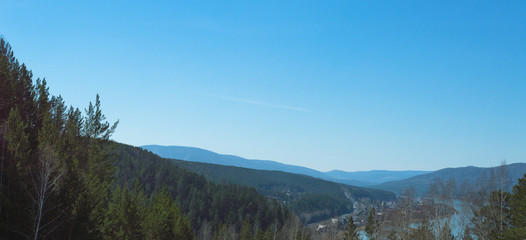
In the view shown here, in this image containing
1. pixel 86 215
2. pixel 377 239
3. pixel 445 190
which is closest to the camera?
pixel 86 215

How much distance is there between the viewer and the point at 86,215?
18.8 meters

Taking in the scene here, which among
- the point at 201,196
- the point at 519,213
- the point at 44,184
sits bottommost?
the point at 201,196

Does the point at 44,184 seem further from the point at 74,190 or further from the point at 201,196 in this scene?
the point at 201,196

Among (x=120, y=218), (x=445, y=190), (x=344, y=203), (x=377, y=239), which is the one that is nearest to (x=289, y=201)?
(x=344, y=203)

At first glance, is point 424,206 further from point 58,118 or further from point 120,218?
point 58,118

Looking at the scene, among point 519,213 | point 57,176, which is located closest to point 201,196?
point 519,213

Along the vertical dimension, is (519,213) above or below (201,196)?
above

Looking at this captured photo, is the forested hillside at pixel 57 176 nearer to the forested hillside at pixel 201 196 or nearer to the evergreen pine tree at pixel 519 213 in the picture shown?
the evergreen pine tree at pixel 519 213

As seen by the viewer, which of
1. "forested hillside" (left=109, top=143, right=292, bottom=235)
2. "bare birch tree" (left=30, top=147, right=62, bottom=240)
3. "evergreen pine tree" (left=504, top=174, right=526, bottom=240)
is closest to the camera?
"bare birch tree" (left=30, top=147, right=62, bottom=240)

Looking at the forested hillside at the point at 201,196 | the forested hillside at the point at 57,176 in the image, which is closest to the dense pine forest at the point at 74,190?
the forested hillside at the point at 57,176

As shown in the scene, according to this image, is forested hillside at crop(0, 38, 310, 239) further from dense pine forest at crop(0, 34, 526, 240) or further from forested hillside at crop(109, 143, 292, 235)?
forested hillside at crop(109, 143, 292, 235)

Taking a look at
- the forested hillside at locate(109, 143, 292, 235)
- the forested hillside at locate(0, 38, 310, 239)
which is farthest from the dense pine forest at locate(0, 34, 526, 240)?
the forested hillside at locate(109, 143, 292, 235)

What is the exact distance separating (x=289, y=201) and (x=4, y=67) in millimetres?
176804

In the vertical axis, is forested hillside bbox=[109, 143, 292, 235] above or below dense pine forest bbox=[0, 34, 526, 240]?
below
